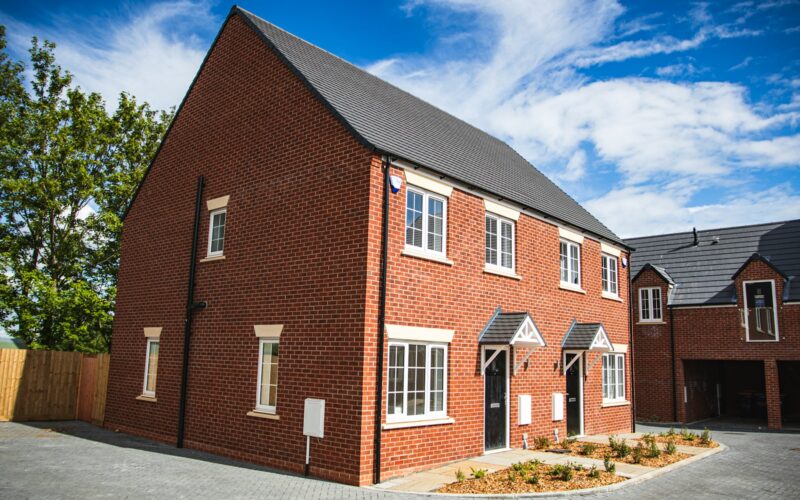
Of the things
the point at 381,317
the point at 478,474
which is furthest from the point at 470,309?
the point at 478,474

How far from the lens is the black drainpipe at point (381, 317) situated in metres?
10.8

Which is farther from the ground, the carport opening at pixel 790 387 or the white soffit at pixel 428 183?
the white soffit at pixel 428 183

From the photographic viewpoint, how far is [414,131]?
50.3 ft

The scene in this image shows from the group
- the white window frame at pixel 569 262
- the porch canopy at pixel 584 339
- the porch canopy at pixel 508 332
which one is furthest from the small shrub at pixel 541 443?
the white window frame at pixel 569 262

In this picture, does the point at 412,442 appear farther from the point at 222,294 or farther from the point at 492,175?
the point at 492,175

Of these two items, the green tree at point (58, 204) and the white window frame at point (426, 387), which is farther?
the green tree at point (58, 204)

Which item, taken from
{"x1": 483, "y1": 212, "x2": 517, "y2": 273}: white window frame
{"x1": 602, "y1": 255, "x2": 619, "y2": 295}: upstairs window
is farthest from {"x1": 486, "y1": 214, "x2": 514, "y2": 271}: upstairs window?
{"x1": 602, "y1": 255, "x2": 619, "y2": 295}: upstairs window

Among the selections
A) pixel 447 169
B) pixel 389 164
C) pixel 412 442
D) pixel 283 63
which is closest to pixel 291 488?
pixel 412 442

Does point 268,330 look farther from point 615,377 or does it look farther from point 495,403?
point 615,377

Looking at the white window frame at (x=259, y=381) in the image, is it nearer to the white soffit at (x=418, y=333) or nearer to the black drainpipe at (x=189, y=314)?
the black drainpipe at (x=189, y=314)

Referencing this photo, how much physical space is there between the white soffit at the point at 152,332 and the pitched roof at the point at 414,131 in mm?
7872

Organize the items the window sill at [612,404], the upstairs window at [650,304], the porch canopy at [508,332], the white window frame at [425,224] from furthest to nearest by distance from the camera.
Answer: the upstairs window at [650,304]
the window sill at [612,404]
the porch canopy at [508,332]
the white window frame at [425,224]

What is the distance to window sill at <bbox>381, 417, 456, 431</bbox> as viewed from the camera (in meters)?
11.1

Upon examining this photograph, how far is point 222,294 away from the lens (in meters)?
14.4
